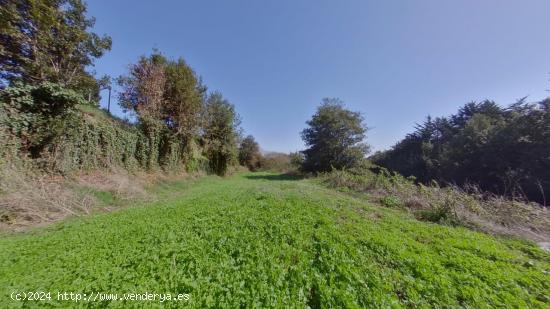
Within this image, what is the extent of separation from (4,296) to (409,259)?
19.8 ft

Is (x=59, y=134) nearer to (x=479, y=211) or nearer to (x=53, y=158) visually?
(x=53, y=158)

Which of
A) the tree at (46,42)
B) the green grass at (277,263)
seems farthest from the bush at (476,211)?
the tree at (46,42)

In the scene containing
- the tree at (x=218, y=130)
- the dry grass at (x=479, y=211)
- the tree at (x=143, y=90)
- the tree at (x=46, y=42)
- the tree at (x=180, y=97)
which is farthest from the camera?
the tree at (x=218, y=130)

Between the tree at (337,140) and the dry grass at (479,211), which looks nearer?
the dry grass at (479,211)

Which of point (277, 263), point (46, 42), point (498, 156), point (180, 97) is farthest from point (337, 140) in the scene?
point (46, 42)

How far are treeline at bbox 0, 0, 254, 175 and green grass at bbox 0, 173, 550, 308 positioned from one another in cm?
436

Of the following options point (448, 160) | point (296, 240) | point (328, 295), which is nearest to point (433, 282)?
point (328, 295)

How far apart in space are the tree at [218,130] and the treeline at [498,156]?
1931 centimetres

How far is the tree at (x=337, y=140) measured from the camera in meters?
20.9

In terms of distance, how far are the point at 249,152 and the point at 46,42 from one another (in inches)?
1039

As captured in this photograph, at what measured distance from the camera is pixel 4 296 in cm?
233

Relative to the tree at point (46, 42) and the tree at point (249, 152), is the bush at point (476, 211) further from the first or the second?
the tree at point (249, 152)

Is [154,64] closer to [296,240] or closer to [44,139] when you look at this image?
[44,139]

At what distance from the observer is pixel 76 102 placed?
7234mm
